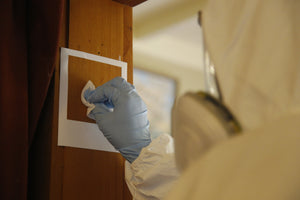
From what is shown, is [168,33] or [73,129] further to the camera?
[168,33]

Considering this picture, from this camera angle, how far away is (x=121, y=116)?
1.08 m

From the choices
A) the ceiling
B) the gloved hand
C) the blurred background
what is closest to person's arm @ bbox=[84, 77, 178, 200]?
the gloved hand

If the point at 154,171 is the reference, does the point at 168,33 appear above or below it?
above

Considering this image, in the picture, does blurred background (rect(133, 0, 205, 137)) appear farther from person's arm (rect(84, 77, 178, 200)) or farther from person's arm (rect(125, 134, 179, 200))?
person's arm (rect(125, 134, 179, 200))

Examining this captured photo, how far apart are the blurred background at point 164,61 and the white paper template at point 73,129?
6.92 feet

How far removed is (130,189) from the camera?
1060 millimetres

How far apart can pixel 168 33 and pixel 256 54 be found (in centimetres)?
335

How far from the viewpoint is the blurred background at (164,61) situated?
3479 millimetres

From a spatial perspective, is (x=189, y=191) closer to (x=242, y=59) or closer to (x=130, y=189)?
(x=242, y=59)

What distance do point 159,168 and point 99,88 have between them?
0.26m

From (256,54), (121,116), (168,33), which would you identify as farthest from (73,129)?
(168,33)

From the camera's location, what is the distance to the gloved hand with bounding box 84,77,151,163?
1.06 metres

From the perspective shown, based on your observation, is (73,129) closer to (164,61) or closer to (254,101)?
(254,101)

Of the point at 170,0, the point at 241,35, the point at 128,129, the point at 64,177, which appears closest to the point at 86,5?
the point at 128,129
